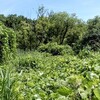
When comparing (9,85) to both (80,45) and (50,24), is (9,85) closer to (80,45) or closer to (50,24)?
(80,45)

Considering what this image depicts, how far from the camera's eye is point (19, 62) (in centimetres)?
1452

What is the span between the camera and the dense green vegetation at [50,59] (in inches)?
63.7

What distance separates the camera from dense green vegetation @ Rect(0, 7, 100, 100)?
162 cm

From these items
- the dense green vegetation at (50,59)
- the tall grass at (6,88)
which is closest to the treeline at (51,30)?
the dense green vegetation at (50,59)

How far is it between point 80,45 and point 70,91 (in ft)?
85.6

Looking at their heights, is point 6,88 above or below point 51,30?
below

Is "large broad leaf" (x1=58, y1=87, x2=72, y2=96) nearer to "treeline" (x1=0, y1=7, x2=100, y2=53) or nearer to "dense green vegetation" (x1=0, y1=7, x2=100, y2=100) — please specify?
"dense green vegetation" (x1=0, y1=7, x2=100, y2=100)

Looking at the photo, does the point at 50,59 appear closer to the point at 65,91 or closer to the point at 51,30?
the point at 65,91

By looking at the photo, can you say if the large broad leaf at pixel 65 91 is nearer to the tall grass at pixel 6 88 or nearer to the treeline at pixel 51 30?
the tall grass at pixel 6 88

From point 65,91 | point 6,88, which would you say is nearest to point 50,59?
point 6,88

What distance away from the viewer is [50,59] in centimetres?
1433

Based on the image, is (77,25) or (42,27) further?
(77,25)

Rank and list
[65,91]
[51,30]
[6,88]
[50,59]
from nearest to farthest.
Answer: [65,91]
[6,88]
[50,59]
[51,30]

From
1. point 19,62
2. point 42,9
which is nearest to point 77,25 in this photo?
point 42,9
